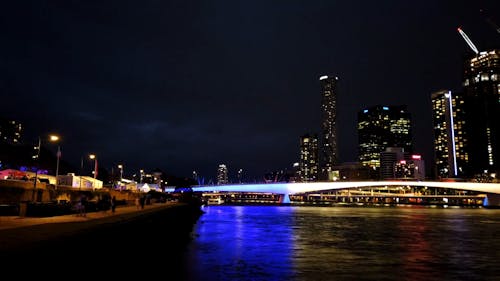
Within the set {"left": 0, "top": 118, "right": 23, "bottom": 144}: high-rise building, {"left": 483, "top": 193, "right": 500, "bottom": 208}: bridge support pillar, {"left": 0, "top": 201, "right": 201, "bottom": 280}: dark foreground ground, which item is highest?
{"left": 0, "top": 118, "right": 23, "bottom": 144}: high-rise building

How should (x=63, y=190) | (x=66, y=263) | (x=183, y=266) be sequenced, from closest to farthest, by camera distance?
(x=66, y=263) < (x=183, y=266) < (x=63, y=190)

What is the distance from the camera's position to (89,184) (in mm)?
73500

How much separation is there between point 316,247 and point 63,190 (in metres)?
37.5

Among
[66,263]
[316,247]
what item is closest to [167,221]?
[316,247]

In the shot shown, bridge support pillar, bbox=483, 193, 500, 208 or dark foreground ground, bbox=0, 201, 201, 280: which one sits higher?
bridge support pillar, bbox=483, 193, 500, 208

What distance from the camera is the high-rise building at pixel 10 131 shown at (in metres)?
151

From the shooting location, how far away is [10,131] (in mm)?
155625

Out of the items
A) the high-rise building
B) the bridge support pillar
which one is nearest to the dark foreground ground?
the high-rise building

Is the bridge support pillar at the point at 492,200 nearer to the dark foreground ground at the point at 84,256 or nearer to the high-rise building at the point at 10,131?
the dark foreground ground at the point at 84,256

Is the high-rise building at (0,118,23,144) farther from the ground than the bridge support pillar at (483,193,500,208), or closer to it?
farther from the ground

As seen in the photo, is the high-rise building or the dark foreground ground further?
the high-rise building

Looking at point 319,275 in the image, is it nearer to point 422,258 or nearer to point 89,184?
point 422,258

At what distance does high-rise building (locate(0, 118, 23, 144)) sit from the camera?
15112cm

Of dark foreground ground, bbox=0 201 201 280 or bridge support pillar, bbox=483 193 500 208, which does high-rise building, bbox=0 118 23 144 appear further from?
bridge support pillar, bbox=483 193 500 208
